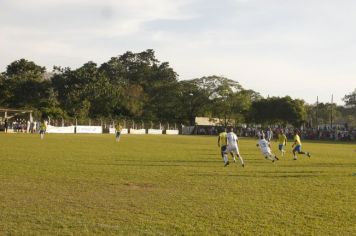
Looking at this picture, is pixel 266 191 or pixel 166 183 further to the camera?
pixel 166 183

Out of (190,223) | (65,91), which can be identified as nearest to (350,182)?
(190,223)

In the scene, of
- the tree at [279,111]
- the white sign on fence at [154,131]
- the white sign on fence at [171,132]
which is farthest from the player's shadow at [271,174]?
the tree at [279,111]

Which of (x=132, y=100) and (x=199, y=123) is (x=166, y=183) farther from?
(x=199, y=123)

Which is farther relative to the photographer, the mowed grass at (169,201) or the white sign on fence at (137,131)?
the white sign on fence at (137,131)

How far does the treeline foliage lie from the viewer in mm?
72250

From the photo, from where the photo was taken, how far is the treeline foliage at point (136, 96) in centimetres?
7225

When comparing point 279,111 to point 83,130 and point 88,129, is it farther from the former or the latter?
point 83,130

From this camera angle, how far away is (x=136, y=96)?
293 feet

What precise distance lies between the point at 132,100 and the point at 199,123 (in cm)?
1532

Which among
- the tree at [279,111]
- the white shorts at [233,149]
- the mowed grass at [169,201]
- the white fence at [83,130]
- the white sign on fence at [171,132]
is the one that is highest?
the tree at [279,111]

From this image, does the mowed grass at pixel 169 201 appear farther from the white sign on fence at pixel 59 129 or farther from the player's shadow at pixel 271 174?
the white sign on fence at pixel 59 129

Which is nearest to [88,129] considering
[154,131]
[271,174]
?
[154,131]

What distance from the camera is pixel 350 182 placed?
14484 millimetres

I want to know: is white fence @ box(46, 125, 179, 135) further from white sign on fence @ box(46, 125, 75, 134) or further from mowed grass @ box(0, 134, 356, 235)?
mowed grass @ box(0, 134, 356, 235)
